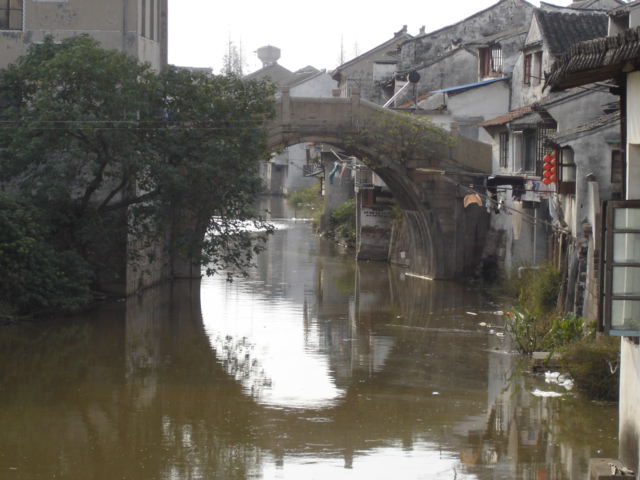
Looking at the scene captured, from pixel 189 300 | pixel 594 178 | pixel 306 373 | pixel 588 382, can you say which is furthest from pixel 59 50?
pixel 588 382

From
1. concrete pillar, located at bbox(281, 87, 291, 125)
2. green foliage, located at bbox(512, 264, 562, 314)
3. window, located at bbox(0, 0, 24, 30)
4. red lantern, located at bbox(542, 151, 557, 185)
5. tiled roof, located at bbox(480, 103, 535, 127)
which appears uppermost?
window, located at bbox(0, 0, 24, 30)

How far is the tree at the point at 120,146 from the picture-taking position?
2470cm

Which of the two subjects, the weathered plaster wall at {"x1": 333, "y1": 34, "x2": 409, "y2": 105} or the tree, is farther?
the weathered plaster wall at {"x1": 333, "y1": 34, "x2": 409, "y2": 105}

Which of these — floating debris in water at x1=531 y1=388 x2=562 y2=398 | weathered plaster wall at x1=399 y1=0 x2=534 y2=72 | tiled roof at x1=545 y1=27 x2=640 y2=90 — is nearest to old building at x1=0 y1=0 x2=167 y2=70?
floating debris in water at x1=531 y1=388 x2=562 y2=398

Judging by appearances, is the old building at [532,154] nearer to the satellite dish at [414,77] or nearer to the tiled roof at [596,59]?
the satellite dish at [414,77]

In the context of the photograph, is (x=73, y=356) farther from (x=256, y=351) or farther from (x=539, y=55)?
(x=539, y=55)

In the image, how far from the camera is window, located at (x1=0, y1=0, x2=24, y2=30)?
28.0 meters

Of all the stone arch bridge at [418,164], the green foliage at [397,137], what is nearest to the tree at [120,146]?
the stone arch bridge at [418,164]

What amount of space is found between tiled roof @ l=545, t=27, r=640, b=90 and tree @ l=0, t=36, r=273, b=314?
1649 cm

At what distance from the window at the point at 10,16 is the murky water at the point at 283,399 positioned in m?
7.92

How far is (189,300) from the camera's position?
2975cm

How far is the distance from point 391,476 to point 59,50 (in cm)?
1627

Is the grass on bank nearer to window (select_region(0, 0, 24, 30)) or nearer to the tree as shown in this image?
the tree

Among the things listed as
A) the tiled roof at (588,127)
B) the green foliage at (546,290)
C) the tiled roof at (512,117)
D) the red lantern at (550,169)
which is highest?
the tiled roof at (512,117)
